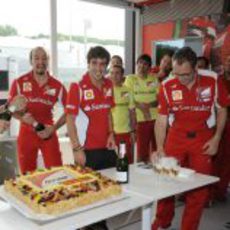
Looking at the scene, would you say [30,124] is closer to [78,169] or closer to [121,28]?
[78,169]

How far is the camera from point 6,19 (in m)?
4.24

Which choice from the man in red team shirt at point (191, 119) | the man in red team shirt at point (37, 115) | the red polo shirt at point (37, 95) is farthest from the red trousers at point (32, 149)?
the man in red team shirt at point (191, 119)

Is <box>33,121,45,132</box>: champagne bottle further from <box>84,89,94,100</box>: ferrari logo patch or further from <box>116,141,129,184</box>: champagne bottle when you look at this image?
<box>116,141,129,184</box>: champagne bottle

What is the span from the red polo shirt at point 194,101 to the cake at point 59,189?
105 centimetres

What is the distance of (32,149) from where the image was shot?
2957 millimetres

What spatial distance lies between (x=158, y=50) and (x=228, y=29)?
1.25 metres

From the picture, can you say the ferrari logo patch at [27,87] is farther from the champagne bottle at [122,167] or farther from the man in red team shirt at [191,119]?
the champagne bottle at [122,167]

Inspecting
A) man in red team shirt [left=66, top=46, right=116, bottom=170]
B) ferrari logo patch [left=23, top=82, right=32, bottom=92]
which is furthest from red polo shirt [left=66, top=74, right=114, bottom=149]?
ferrari logo patch [left=23, top=82, right=32, bottom=92]

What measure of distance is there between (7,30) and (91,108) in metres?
2.27

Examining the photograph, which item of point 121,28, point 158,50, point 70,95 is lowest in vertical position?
point 70,95

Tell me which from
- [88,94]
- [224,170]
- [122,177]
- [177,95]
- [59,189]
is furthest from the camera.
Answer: [224,170]

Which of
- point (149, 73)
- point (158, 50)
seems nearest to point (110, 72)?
point (149, 73)

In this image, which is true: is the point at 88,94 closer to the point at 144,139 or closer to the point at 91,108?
the point at 91,108

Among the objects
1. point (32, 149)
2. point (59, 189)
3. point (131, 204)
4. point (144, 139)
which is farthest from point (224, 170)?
point (59, 189)
